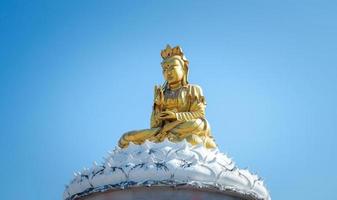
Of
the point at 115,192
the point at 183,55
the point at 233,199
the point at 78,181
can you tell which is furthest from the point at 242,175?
the point at 183,55

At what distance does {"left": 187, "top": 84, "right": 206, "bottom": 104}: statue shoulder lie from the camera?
38.0ft

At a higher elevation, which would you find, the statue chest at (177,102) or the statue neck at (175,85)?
the statue neck at (175,85)

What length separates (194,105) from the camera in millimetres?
11477

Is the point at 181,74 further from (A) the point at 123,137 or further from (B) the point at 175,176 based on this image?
(B) the point at 175,176

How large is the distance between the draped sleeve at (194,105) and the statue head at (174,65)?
1.07ft

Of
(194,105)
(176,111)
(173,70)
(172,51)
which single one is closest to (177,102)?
(176,111)

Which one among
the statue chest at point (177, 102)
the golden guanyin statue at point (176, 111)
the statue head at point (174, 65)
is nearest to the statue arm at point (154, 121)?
the golden guanyin statue at point (176, 111)

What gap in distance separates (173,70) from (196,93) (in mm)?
682

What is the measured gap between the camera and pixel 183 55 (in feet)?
40.1

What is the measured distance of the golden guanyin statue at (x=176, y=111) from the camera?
10656mm

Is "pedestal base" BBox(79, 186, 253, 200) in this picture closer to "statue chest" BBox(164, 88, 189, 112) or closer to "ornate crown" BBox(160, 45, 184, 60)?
"statue chest" BBox(164, 88, 189, 112)

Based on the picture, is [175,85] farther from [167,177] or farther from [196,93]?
[167,177]

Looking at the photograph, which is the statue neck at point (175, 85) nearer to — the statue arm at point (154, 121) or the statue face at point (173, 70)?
the statue face at point (173, 70)

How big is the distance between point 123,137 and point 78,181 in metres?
1.30
